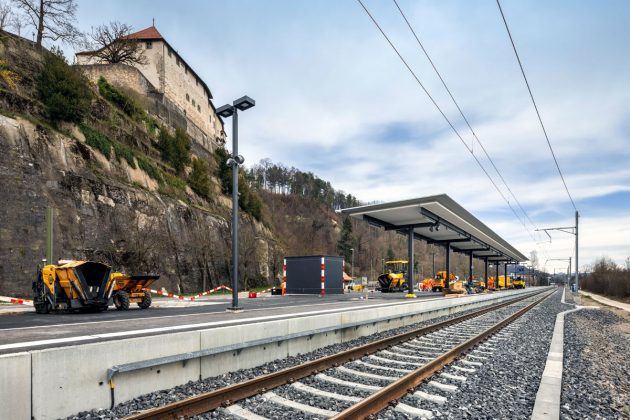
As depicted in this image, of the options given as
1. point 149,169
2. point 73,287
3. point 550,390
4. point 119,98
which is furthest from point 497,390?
point 119,98

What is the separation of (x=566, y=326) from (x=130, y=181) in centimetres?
3145

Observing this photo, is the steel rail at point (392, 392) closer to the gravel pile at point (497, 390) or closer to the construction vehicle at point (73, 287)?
the gravel pile at point (497, 390)

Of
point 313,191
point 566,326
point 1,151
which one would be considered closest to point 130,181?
point 1,151

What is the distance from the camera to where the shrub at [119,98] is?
132 ft

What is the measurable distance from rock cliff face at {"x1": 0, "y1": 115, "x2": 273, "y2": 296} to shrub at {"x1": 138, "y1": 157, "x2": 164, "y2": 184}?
930mm

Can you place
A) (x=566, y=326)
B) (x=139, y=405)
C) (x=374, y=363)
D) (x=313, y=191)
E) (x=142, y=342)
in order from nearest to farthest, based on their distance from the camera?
1. (x=139, y=405)
2. (x=142, y=342)
3. (x=374, y=363)
4. (x=566, y=326)
5. (x=313, y=191)

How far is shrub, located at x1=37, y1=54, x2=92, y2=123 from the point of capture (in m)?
29.3

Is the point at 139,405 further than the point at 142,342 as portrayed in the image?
No

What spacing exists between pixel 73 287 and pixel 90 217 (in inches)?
665

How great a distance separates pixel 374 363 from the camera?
7844 millimetres

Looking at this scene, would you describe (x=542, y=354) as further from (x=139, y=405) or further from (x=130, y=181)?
(x=130, y=181)

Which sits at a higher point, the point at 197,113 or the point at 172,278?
the point at 197,113

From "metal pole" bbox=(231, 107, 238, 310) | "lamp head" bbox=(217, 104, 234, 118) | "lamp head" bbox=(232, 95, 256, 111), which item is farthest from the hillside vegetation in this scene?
"lamp head" bbox=(232, 95, 256, 111)

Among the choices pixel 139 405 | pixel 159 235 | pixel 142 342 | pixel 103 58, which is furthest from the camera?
pixel 103 58
